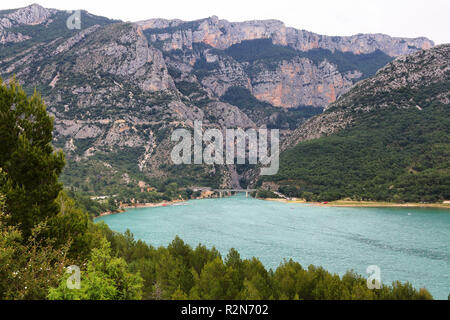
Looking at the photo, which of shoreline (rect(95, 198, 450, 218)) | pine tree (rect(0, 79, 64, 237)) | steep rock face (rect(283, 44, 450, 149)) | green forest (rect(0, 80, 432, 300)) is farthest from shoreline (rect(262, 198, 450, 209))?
pine tree (rect(0, 79, 64, 237))

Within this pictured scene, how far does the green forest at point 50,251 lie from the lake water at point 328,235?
64.6ft

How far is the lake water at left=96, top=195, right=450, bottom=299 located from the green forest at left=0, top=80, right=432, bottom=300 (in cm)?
1969

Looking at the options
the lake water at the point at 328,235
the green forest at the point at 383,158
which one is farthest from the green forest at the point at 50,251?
the green forest at the point at 383,158

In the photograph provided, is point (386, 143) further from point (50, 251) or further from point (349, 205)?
point (50, 251)

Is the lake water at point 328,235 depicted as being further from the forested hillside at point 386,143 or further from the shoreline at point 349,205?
the forested hillside at point 386,143

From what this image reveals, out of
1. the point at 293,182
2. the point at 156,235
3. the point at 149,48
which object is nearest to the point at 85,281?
the point at 156,235

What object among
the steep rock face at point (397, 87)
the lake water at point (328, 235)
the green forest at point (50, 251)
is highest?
the steep rock face at point (397, 87)

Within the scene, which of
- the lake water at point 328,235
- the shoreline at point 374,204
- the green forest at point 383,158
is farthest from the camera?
the green forest at point 383,158

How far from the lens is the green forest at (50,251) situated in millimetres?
14602

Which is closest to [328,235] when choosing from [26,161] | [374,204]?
[374,204]

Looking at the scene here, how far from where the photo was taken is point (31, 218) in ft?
58.2

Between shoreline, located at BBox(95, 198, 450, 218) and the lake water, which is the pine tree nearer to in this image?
the lake water

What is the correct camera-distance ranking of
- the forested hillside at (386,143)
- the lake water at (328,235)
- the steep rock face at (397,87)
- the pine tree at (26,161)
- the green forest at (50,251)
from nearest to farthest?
the green forest at (50,251) → the pine tree at (26,161) → the lake water at (328,235) → the forested hillside at (386,143) → the steep rock face at (397,87)

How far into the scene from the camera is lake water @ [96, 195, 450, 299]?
1775 inches
